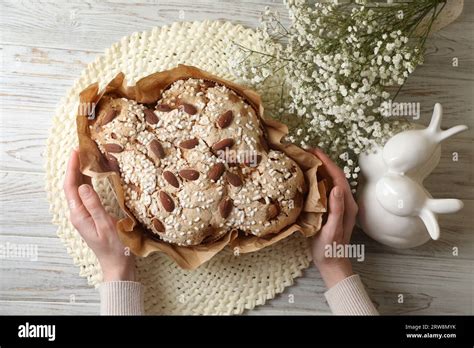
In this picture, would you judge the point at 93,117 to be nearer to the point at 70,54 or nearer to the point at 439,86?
the point at 70,54

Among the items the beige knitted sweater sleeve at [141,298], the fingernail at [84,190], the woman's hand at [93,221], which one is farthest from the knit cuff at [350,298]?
the fingernail at [84,190]

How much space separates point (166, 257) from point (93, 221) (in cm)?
20

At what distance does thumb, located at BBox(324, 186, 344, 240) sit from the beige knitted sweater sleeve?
0.15m

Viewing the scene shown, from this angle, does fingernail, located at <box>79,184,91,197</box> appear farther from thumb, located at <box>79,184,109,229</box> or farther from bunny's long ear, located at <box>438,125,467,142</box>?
bunny's long ear, located at <box>438,125,467,142</box>

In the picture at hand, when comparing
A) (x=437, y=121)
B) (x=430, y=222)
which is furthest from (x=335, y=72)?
(x=430, y=222)

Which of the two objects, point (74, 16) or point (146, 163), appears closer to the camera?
point (146, 163)

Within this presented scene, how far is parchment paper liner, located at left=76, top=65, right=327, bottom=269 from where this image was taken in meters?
1.22

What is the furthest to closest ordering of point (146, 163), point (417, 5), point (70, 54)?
point (70, 54) < point (417, 5) < point (146, 163)

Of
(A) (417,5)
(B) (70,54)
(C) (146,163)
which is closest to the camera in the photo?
(C) (146,163)

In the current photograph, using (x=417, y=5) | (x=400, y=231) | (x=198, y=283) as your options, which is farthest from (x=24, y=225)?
(x=417, y=5)

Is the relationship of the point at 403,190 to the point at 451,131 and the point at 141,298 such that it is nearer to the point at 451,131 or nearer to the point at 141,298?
the point at 451,131

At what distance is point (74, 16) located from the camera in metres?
1.42

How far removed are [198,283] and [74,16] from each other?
0.75m
